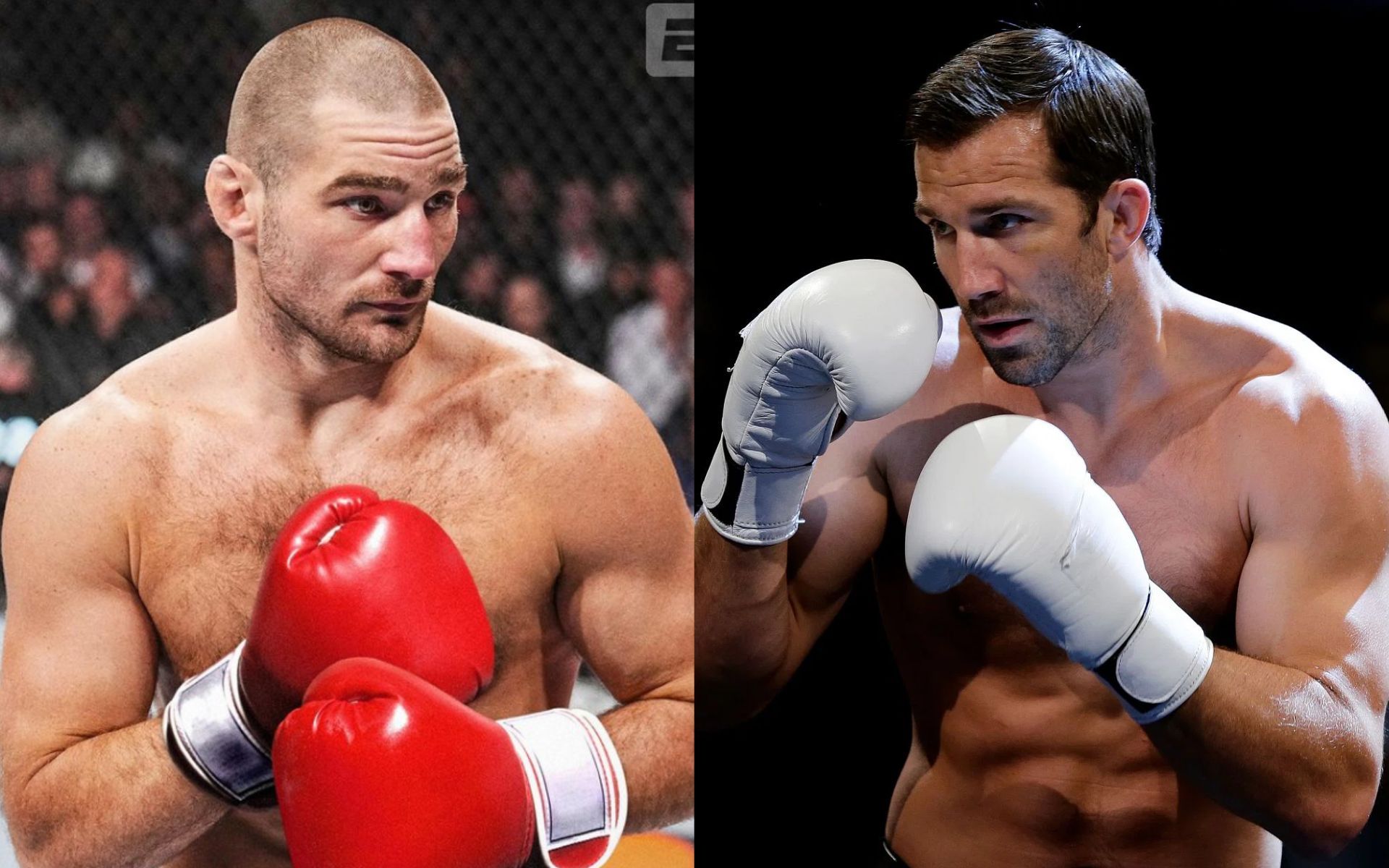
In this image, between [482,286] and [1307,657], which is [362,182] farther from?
[1307,657]

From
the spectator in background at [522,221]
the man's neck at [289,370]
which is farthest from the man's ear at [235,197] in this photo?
the spectator in background at [522,221]

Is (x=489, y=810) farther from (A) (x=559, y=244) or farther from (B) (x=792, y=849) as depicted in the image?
(A) (x=559, y=244)

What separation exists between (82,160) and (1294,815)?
6.62 ft

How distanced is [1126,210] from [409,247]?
1046mm

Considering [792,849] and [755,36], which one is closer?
[755,36]

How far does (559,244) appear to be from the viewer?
194 centimetres

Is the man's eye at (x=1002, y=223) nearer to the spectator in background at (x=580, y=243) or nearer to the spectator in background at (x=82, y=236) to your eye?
the spectator in background at (x=580, y=243)

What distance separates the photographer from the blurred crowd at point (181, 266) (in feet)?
6.30

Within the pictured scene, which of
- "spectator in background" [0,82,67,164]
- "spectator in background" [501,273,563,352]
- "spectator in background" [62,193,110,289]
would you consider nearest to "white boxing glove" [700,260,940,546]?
"spectator in background" [501,273,563,352]

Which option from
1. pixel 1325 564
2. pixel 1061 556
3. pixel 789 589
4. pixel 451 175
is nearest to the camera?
pixel 1061 556

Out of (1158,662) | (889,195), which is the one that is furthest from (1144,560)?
(889,195)

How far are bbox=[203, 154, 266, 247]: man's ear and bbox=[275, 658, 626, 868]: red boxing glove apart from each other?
653 millimetres

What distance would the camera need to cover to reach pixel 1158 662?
5.52 ft

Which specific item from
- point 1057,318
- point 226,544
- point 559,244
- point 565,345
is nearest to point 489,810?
point 226,544
